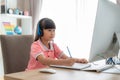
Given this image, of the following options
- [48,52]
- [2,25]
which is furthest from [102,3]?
[2,25]

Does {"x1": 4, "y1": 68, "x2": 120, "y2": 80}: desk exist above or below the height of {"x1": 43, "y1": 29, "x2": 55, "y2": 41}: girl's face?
below

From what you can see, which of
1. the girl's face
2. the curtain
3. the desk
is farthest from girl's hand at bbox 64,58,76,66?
the curtain

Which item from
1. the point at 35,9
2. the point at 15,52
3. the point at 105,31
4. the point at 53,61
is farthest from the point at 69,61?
the point at 35,9

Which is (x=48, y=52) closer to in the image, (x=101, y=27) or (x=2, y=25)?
(x=101, y=27)

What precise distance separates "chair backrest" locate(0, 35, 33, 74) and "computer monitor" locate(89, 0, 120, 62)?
0.67m

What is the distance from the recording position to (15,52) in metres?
1.58

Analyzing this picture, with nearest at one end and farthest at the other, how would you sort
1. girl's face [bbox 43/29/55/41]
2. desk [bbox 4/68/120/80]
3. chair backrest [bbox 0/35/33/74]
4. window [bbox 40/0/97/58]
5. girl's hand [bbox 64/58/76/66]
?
desk [bbox 4/68/120/80], girl's hand [bbox 64/58/76/66], chair backrest [bbox 0/35/33/74], girl's face [bbox 43/29/55/41], window [bbox 40/0/97/58]

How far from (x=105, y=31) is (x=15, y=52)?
74cm

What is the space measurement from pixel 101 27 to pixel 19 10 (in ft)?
7.91

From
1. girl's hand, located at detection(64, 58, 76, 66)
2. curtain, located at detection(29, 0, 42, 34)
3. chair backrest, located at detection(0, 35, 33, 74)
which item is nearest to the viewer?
girl's hand, located at detection(64, 58, 76, 66)

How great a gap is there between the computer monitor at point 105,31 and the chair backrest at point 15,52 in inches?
26.2

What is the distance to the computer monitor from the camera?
1050 millimetres

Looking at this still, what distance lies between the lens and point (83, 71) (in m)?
1.24

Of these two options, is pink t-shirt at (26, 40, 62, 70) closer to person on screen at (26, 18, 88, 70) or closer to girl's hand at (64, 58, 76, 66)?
person on screen at (26, 18, 88, 70)
